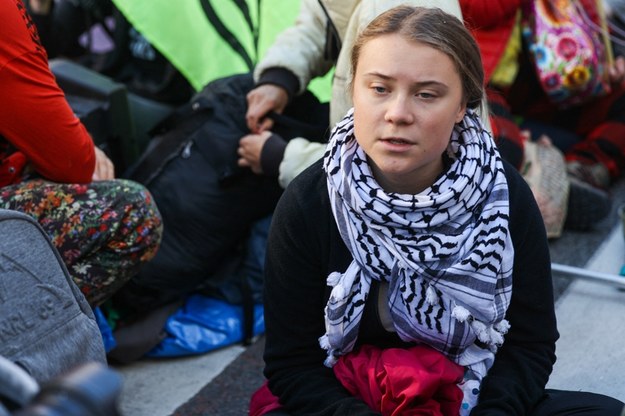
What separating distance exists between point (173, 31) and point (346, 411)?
225cm

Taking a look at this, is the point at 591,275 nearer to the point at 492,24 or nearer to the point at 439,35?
the point at 492,24

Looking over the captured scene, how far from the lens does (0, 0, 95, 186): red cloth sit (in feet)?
7.65

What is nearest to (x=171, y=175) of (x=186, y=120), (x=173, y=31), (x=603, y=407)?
(x=186, y=120)

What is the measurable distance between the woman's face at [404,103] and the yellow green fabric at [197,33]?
6.29 feet

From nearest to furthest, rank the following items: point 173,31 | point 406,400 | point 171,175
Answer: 1. point 406,400
2. point 171,175
3. point 173,31

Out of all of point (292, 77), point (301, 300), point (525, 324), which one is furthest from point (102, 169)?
point (525, 324)

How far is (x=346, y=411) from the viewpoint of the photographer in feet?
6.33

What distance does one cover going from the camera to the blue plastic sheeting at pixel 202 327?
2965mm

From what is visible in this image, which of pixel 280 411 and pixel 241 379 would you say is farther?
pixel 241 379

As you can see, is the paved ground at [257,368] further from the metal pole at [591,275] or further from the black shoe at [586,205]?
the black shoe at [586,205]

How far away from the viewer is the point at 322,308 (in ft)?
6.73

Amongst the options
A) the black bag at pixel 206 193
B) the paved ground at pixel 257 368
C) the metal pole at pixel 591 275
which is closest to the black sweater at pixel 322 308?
the paved ground at pixel 257 368

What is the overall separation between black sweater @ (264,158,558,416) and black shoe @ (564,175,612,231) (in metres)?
1.73

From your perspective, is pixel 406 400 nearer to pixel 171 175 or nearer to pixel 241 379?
pixel 241 379
